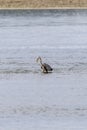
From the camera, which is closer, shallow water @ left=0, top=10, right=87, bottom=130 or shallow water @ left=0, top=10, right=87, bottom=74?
shallow water @ left=0, top=10, right=87, bottom=130

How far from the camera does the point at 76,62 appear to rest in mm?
24531

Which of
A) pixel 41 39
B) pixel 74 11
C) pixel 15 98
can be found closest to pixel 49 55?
pixel 41 39

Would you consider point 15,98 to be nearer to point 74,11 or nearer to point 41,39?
point 41,39

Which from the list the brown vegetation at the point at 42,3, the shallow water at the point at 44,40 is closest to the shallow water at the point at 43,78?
the shallow water at the point at 44,40

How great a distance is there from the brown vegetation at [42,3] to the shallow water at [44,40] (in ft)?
1.12

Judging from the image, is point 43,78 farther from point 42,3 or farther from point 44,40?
point 42,3

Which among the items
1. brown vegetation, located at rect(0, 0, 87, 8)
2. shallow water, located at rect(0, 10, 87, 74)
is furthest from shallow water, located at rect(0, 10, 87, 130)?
brown vegetation, located at rect(0, 0, 87, 8)

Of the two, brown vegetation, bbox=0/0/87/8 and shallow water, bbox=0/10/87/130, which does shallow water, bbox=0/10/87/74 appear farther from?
brown vegetation, bbox=0/0/87/8

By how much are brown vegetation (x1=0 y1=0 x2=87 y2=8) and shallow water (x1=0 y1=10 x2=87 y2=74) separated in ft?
1.12

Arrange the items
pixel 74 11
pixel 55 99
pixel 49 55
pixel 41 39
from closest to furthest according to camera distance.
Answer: pixel 55 99, pixel 49 55, pixel 41 39, pixel 74 11

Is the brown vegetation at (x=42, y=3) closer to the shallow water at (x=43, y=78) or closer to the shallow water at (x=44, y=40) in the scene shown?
the shallow water at (x=44, y=40)

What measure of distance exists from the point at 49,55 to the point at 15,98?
7.91 m

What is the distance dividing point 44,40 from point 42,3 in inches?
621

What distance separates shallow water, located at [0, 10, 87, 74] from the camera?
24078 millimetres
